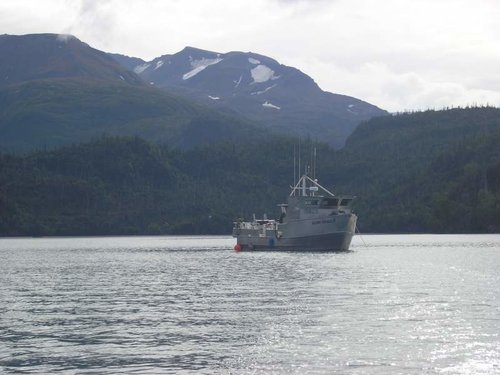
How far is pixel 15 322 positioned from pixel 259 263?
66.8 metres

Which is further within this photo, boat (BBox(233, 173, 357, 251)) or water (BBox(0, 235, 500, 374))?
boat (BBox(233, 173, 357, 251))

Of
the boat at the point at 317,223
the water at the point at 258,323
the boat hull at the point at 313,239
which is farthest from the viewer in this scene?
the boat hull at the point at 313,239

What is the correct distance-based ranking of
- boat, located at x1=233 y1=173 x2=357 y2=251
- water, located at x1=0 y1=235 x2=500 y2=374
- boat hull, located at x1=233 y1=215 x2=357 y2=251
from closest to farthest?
water, located at x1=0 y1=235 x2=500 y2=374 → boat, located at x1=233 y1=173 x2=357 y2=251 → boat hull, located at x1=233 y1=215 x2=357 y2=251

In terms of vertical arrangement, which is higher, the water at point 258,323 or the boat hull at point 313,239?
the boat hull at point 313,239

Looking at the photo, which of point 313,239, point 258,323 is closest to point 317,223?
point 313,239

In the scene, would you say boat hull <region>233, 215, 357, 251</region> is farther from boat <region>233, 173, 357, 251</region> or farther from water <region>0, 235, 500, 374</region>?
water <region>0, 235, 500, 374</region>

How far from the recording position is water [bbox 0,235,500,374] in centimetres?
4138

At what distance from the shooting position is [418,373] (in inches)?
1501

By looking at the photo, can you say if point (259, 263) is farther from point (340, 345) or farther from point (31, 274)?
point (340, 345)

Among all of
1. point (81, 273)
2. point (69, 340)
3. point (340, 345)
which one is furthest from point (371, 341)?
point (81, 273)

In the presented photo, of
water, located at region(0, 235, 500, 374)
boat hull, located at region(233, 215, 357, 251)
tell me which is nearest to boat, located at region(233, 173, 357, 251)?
boat hull, located at region(233, 215, 357, 251)

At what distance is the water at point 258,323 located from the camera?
4138cm

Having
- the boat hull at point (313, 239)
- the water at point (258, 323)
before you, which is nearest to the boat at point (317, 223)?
the boat hull at point (313, 239)

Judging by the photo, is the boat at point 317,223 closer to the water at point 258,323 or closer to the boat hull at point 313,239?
the boat hull at point 313,239
